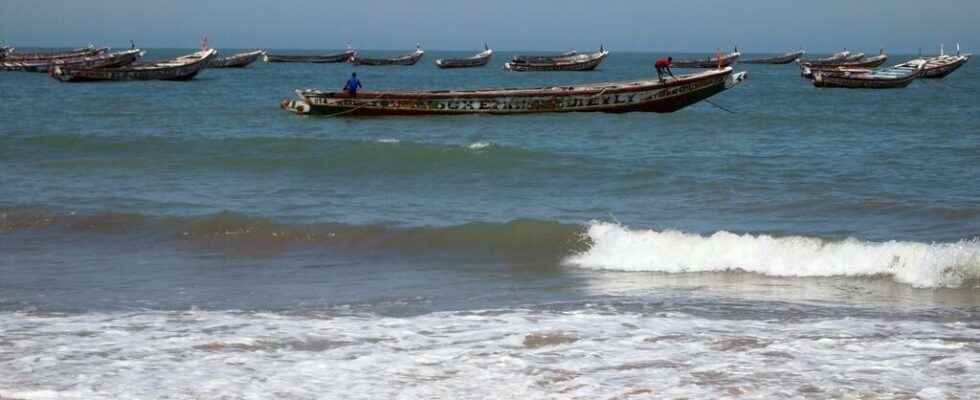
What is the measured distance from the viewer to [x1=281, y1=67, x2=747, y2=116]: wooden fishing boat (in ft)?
99.6

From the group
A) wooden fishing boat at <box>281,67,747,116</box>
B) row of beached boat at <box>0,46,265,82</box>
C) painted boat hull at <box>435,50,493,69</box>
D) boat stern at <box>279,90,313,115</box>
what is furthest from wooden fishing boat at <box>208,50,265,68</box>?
wooden fishing boat at <box>281,67,747,116</box>

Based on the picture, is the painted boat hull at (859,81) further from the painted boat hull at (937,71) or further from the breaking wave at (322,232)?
the breaking wave at (322,232)

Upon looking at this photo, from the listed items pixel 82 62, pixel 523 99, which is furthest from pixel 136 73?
pixel 523 99

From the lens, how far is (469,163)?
67.0 feet

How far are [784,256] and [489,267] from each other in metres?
2.90

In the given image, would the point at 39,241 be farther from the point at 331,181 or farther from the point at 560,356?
the point at 560,356

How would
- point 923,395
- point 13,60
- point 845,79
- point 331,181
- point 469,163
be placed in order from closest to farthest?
1. point 923,395
2. point 331,181
3. point 469,163
4. point 845,79
5. point 13,60

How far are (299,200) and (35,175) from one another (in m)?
5.69

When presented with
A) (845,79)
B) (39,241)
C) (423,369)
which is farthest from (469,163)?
(845,79)

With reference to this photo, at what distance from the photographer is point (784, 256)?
36.9 feet

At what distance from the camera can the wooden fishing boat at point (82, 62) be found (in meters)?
64.1

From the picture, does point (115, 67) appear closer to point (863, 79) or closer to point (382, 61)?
point (382, 61)

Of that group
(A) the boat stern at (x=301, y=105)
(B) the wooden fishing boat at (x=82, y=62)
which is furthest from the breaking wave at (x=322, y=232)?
(B) the wooden fishing boat at (x=82, y=62)

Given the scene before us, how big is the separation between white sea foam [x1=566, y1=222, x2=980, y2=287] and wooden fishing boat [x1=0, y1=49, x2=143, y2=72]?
183ft
